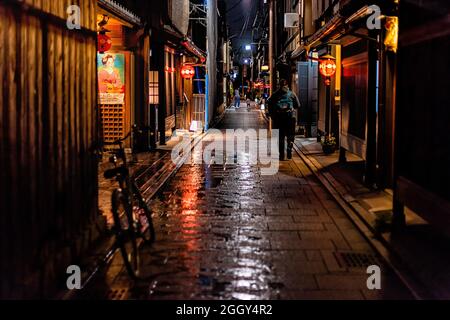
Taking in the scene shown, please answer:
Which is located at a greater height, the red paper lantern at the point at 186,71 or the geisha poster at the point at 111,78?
the red paper lantern at the point at 186,71

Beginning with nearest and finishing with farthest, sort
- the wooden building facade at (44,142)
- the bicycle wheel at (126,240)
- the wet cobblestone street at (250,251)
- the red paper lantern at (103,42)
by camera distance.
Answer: the wooden building facade at (44,142) < the wet cobblestone street at (250,251) < the bicycle wheel at (126,240) < the red paper lantern at (103,42)

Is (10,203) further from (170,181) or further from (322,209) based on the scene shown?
(170,181)

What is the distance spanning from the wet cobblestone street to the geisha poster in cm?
734

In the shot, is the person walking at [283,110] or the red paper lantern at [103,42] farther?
the person walking at [283,110]

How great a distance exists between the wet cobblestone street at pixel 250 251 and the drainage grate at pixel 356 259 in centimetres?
1

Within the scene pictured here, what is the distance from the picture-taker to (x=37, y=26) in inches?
280

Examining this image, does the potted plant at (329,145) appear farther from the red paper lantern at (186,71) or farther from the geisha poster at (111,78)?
the red paper lantern at (186,71)

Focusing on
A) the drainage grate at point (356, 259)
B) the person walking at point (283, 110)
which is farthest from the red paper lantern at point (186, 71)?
the drainage grate at point (356, 259)

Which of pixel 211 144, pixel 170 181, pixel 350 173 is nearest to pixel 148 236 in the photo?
pixel 170 181

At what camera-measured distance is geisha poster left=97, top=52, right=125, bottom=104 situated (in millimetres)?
21406

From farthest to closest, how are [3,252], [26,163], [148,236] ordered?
[148,236]
[26,163]
[3,252]

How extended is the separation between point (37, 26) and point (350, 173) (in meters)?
12.1

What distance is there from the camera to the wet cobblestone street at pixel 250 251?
7.48 meters

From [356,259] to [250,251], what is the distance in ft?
5.42
